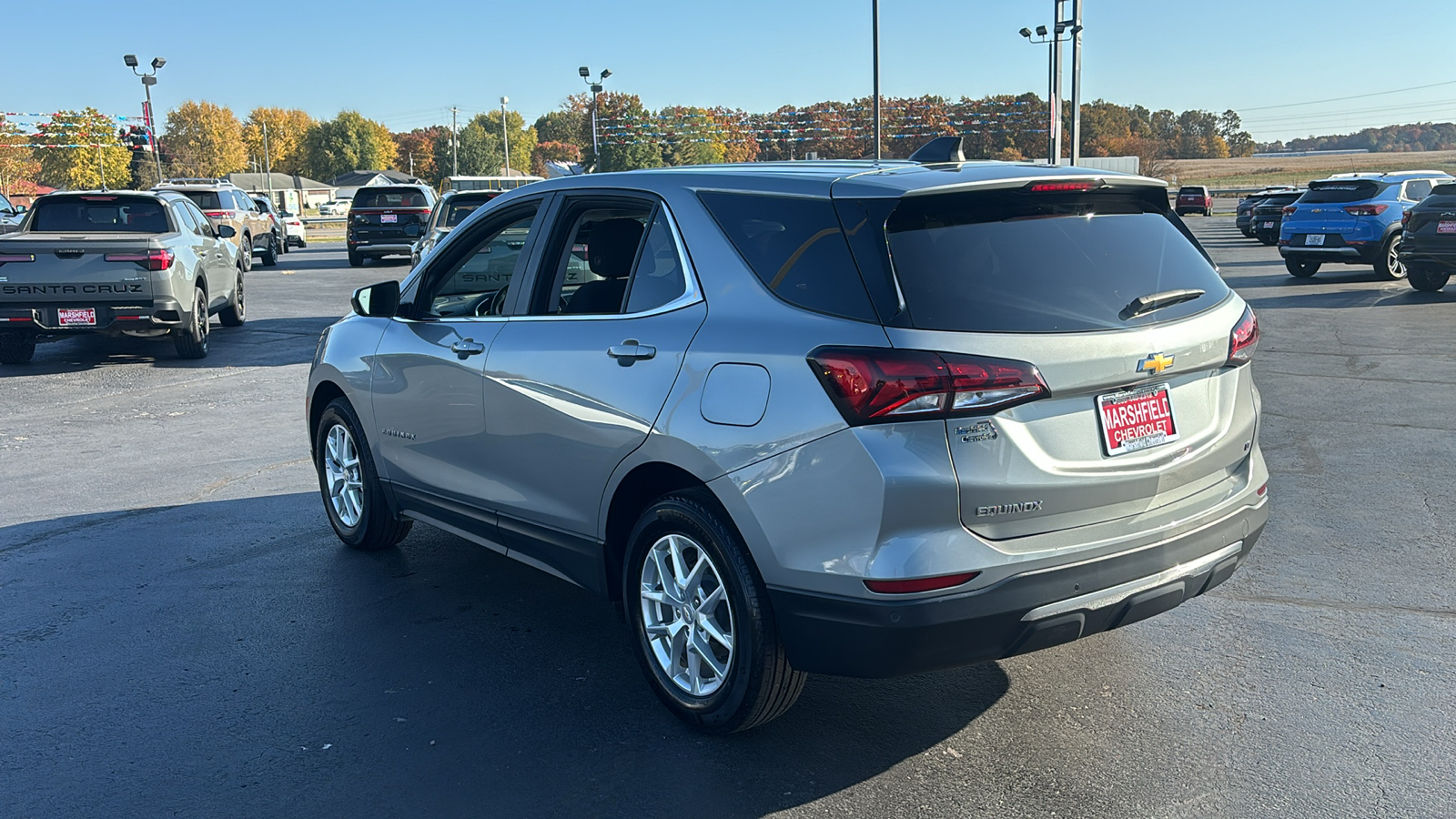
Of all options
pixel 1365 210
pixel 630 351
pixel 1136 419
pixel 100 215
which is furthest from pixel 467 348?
pixel 1365 210

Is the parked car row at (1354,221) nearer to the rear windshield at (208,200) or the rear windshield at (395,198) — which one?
the rear windshield at (395,198)

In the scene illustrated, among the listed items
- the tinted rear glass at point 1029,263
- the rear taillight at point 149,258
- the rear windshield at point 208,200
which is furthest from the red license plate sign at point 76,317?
the rear windshield at point 208,200

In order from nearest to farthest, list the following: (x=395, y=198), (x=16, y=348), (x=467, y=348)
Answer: (x=467, y=348) → (x=16, y=348) → (x=395, y=198)

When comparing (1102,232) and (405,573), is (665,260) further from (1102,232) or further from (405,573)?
A: (405,573)

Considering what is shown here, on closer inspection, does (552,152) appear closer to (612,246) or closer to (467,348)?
(467,348)

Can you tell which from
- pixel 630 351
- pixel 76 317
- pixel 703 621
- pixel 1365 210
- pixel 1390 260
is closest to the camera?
pixel 703 621

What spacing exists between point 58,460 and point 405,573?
13.5 feet

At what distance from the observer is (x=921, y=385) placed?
317 centimetres

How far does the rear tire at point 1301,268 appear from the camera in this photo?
21.0 m

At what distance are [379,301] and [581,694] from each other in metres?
2.27

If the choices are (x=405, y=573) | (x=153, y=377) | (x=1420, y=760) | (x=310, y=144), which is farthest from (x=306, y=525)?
(x=310, y=144)

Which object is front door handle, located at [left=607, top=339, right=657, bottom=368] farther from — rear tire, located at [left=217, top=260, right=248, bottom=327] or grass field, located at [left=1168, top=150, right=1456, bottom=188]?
grass field, located at [left=1168, top=150, right=1456, bottom=188]

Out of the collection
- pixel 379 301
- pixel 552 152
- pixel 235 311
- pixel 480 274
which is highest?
pixel 552 152

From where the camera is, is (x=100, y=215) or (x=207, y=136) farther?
(x=207, y=136)
